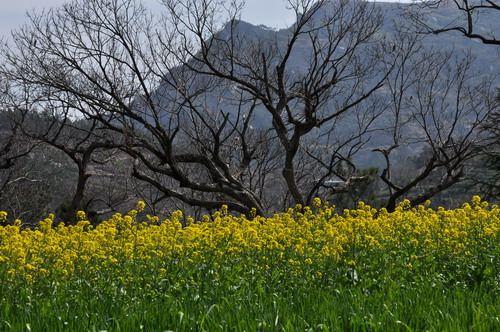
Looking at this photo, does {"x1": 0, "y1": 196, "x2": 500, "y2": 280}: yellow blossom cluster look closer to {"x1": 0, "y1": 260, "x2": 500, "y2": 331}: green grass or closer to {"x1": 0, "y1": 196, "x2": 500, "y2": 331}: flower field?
{"x1": 0, "y1": 196, "x2": 500, "y2": 331}: flower field

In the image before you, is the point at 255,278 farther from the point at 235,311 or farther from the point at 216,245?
the point at 235,311

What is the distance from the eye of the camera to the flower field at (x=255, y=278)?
4332mm

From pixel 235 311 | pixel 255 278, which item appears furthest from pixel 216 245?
pixel 235 311

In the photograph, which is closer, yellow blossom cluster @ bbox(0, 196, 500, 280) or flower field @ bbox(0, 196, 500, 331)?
flower field @ bbox(0, 196, 500, 331)

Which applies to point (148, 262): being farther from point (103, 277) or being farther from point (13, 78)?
point (13, 78)

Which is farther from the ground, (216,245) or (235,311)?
(216,245)

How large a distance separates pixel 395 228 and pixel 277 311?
5253mm

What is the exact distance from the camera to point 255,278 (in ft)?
22.4

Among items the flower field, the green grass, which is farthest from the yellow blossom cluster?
the green grass

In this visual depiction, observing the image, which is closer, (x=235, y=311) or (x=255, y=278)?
(x=235, y=311)

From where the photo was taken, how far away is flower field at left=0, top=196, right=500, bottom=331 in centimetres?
433

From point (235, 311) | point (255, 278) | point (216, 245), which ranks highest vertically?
point (216, 245)

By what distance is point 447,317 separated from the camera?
162 inches

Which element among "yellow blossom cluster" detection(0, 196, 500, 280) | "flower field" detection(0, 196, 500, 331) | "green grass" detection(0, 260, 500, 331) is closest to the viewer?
"green grass" detection(0, 260, 500, 331)
